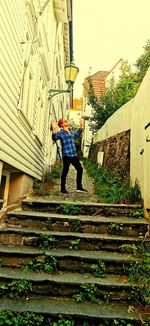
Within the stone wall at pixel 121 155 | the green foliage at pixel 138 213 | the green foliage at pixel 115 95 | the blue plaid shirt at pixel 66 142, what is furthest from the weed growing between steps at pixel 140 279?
the green foliage at pixel 115 95

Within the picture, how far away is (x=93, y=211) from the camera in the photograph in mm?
5090

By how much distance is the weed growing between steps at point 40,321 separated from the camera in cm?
273

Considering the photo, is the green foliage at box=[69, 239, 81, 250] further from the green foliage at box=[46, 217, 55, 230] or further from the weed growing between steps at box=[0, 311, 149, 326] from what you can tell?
the weed growing between steps at box=[0, 311, 149, 326]

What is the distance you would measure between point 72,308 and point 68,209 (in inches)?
86.5

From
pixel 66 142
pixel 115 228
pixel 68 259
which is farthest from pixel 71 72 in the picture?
pixel 68 259

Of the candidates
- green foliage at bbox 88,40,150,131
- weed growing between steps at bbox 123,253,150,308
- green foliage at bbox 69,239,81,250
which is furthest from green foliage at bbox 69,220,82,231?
green foliage at bbox 88,40,150,131

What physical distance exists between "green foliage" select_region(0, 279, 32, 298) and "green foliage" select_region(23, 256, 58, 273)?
33cm

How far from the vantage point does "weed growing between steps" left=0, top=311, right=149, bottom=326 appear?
273 cm

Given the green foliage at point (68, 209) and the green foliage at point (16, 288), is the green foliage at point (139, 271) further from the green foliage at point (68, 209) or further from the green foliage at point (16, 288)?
the green foliage at point (68, 209)

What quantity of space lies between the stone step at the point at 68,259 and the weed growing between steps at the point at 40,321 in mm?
791

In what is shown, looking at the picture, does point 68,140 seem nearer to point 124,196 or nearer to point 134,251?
point 124,196

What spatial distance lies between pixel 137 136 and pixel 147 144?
128 centimetres

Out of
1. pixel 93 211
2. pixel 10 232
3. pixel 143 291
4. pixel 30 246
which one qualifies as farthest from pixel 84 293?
pixel 93 211

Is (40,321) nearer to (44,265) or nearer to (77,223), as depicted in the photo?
(44,265)
